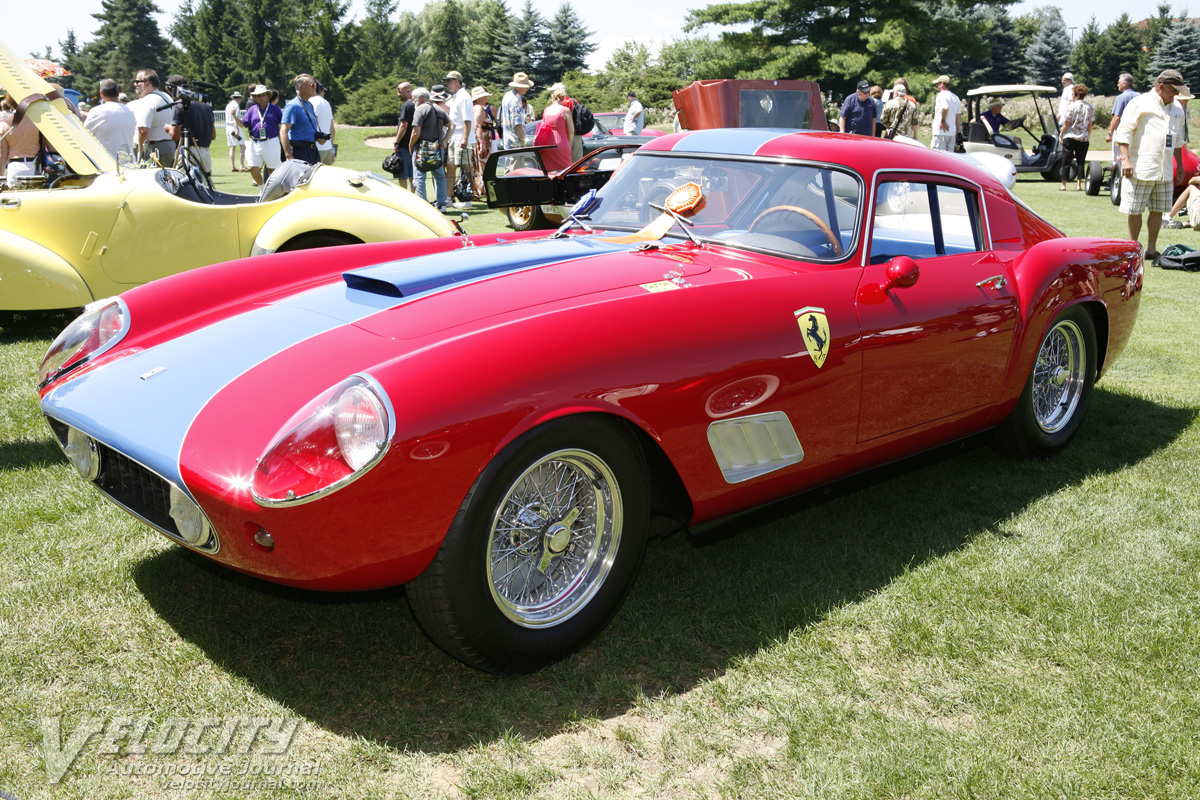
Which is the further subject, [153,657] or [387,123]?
[387,123]

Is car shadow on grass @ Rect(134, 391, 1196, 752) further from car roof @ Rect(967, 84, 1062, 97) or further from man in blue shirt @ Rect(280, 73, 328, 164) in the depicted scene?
car roof @ Rect(967, 84, 1062, 97)

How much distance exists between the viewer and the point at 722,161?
3.77 m

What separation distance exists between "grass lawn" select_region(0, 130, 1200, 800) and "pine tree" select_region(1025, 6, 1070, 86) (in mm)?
59806

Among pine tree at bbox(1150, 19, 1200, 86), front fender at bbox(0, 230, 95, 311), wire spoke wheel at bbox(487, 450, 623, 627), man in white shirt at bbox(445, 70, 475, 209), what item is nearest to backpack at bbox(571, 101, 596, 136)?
man in white shirt at bbox(445, 70, 475, 209)

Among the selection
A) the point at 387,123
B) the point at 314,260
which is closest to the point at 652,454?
the point at 314,260

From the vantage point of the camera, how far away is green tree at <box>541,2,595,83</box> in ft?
185

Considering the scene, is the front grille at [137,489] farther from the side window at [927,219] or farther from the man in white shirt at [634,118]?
the man in white shirt at [634,118]

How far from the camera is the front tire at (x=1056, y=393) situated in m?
4.18

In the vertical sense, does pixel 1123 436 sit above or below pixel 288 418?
below

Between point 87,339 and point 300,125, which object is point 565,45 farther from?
point 87,339

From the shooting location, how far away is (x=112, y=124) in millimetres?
9516

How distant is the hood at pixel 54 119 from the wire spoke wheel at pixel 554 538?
553 centimetres

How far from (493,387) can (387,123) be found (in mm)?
45731

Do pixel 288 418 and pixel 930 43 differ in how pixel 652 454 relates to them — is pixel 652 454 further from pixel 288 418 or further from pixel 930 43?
pixel 930 43
